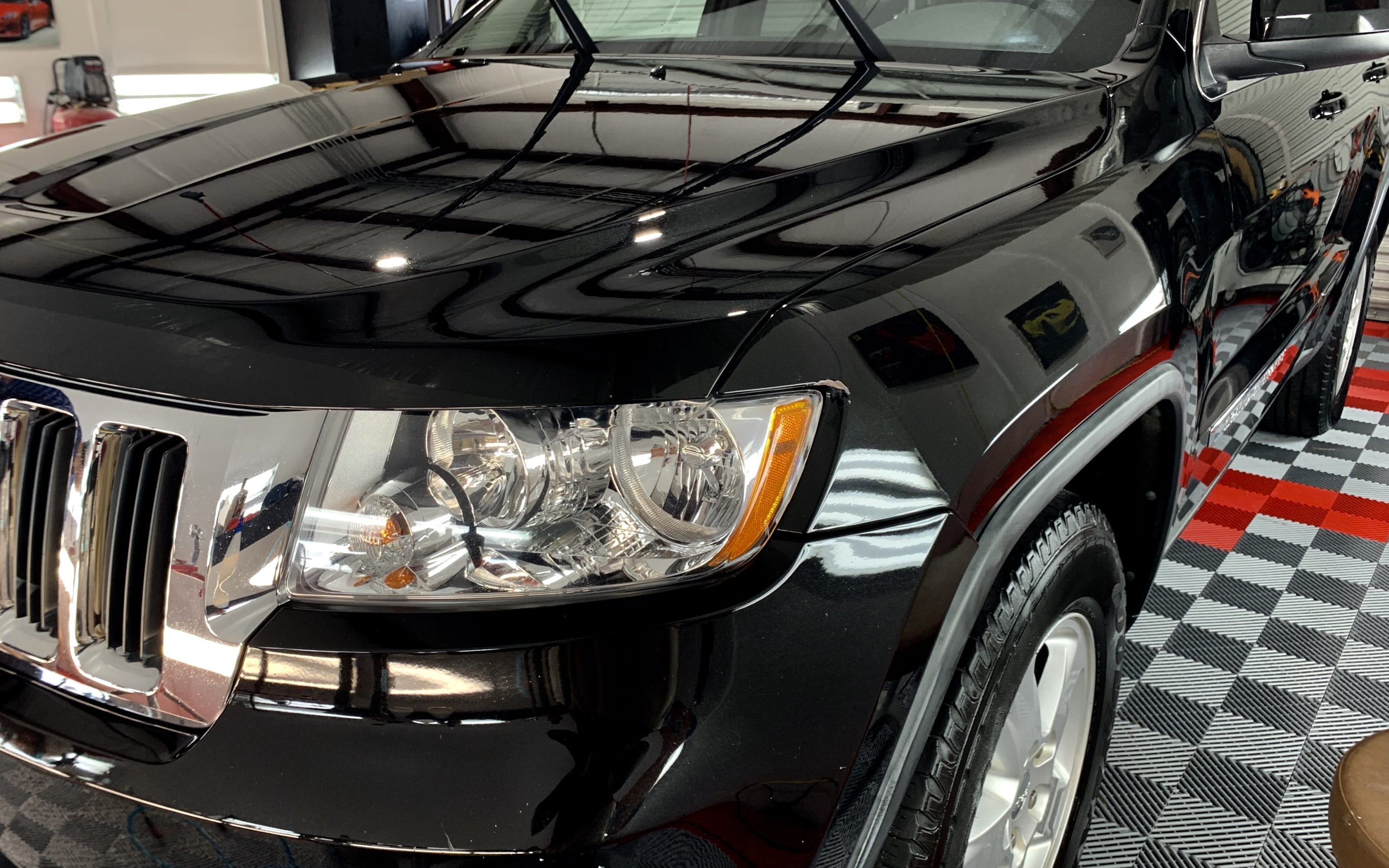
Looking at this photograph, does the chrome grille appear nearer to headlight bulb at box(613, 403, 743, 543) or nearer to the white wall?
headlight bulb at box(613, 403, 743, 543)

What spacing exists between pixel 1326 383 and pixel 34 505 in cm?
329

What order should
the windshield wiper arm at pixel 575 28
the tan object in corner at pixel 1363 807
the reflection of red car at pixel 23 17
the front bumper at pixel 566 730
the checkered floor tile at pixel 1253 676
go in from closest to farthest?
the front bumper at pixel 566 730, the tan object in corner at pixel 1363 807, the checkered floor tile at pixel 1253 676, the windshield wiper arm at pixel 575 28, the reflection of red car at pixel 23 17

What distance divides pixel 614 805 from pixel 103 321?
57 centimetres

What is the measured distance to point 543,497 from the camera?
2.81 ft

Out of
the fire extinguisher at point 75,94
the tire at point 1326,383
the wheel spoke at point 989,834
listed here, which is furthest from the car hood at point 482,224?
the fire extinguisher at point 75,94

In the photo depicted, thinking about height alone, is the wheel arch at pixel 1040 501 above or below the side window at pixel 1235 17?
below

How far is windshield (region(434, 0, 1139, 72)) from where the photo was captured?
158cm

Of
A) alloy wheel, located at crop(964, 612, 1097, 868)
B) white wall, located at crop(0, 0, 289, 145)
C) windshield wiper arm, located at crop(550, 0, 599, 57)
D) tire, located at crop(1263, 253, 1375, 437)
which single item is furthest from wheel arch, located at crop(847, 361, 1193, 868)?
white wall, located at crop(0, 0, 289, 145)

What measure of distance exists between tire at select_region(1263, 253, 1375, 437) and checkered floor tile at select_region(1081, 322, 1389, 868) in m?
0.18

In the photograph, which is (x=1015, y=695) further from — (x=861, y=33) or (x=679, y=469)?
(x=861, y=33)

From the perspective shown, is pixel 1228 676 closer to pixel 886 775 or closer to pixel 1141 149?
pixel 1141 149

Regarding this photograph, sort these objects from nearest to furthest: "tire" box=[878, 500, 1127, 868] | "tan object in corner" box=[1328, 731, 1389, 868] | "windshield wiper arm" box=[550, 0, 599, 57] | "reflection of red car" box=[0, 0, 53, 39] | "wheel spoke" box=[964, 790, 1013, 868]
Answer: "tan object in corner" box=[1328, 731, 1389, 868]
"tire" box=[878, 500, 1127, 868]
"wheel spoke" box=[964, 790, 1013, 868]
"windshield wiper arm" box=[550, 0, 599, 57]
"reflection of red car" box=[0, 0, 53, 39]

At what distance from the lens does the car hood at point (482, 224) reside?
2.75 feet

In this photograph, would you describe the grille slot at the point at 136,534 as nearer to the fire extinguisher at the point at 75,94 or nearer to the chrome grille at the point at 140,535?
the chrome grille at the point at 140,535
